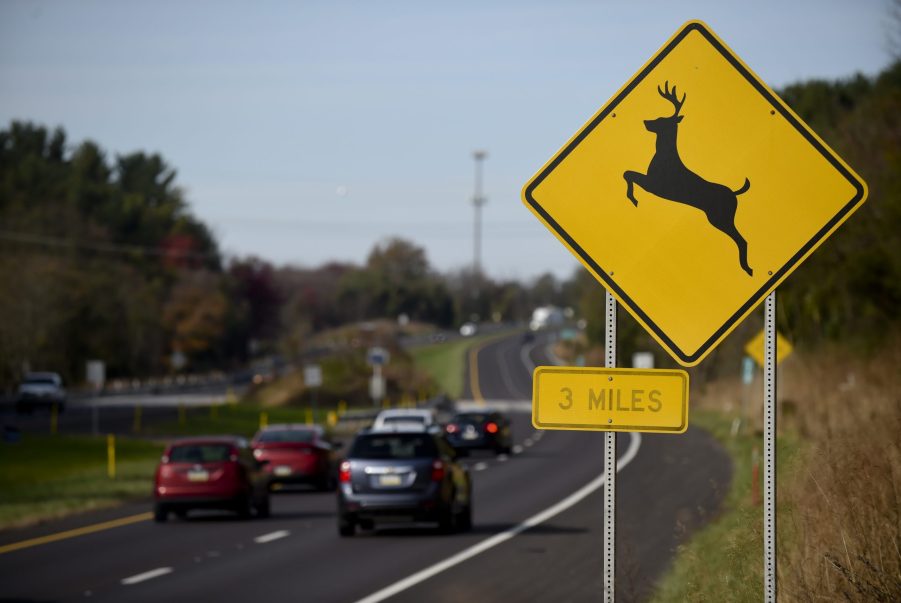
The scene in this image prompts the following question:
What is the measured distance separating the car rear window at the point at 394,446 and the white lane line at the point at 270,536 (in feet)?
5.63

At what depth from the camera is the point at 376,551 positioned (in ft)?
66.6

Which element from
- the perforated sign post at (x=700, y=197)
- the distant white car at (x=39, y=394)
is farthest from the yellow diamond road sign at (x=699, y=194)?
the distant white car at (x=39, y=394)

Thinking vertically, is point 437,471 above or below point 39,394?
below

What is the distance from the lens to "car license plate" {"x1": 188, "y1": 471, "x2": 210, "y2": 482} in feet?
83.3

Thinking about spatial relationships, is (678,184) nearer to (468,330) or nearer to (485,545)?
(485,545)

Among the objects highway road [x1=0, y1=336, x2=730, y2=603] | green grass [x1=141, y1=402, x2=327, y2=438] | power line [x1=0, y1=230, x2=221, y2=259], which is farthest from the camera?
power line [x1=0, y1=230, x2=221, y2=259]

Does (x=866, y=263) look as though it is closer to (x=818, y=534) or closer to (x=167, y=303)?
(x=818, y=534)

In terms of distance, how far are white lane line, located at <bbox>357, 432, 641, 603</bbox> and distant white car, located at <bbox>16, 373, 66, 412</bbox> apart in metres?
42.3

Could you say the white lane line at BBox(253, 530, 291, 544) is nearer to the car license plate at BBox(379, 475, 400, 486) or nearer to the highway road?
the highway road

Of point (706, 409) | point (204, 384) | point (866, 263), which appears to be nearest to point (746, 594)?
point (866, 263)

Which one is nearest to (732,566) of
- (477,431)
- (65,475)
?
(65,475)

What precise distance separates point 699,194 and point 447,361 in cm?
12298

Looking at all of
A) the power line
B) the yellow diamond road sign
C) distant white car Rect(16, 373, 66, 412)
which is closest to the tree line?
the power line

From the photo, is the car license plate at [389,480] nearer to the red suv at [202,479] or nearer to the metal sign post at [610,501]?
the red suv at [202,479]
